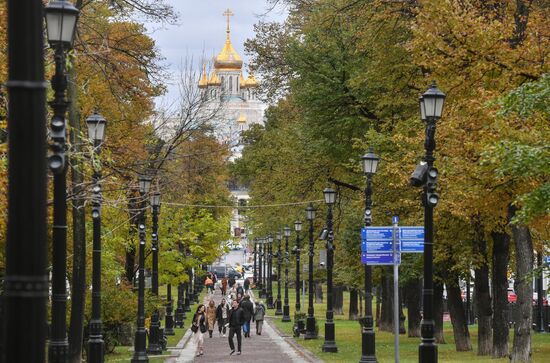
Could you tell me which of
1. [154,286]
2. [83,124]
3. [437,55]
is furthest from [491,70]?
[154,286]

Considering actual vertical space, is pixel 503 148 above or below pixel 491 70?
below

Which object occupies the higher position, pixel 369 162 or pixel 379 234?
pixel 369 162

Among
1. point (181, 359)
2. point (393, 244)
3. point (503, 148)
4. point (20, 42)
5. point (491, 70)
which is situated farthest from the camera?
point (181, 359)

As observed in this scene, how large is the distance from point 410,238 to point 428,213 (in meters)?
4.70

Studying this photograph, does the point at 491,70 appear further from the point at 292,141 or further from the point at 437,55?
the point at 292,141

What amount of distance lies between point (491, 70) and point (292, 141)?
22256 mm

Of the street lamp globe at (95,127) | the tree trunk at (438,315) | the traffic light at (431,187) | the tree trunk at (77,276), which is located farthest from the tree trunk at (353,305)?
the traffic light at (431,187)

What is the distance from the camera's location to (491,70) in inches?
1103

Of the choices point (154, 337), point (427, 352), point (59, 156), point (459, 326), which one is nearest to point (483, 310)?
point (459, 326)

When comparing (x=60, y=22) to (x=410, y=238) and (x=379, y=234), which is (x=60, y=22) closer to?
(x=410, y=238)

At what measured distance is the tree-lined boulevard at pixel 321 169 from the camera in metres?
15.2

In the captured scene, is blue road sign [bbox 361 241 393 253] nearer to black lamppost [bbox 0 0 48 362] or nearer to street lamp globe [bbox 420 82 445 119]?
street lamp globe [bbox 420 82 445 119]

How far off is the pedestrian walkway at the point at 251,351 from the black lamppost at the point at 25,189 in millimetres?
29247

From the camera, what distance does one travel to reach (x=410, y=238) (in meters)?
24.4
